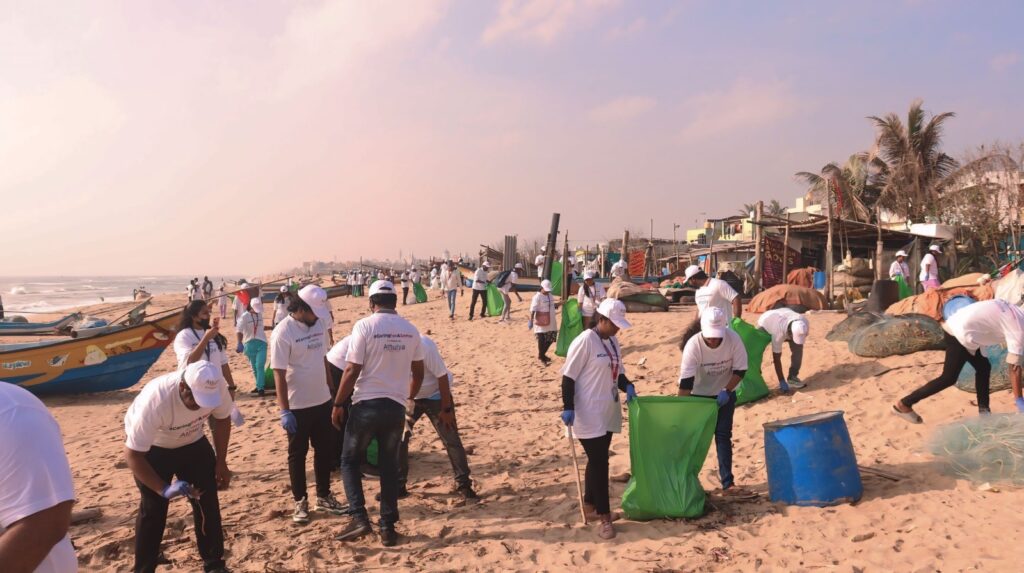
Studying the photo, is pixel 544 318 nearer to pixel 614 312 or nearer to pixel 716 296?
pixel 716 296

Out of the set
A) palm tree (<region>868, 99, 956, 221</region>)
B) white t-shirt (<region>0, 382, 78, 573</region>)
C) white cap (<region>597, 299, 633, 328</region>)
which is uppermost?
palm tree (<region>868, 99, 956, 221</region>)

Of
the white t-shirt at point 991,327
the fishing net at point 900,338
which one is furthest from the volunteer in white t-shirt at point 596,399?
the fishing net at point 900,338

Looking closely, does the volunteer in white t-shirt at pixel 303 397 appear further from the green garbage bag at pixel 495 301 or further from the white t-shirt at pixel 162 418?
the green garbage bag at pixel 495 301

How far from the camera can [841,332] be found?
9.17 meters

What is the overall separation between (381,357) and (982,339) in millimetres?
4942

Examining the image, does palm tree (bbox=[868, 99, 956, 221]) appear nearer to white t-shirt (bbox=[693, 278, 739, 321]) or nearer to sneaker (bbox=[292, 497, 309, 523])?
white t-shirt (bbox=[693, 278, 739, 321])

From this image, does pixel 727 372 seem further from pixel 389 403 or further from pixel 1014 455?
pixel 389 403

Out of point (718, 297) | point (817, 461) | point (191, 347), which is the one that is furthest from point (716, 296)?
point (191, 347)

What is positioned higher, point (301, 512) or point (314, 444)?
point (314, 444)

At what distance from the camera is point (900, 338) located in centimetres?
794

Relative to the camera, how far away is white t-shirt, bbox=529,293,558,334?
10.7m

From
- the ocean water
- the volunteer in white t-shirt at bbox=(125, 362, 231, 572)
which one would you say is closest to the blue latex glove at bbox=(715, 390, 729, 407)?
the volunteer in white t-shirt at bbox=(125, 362, 231, 572)

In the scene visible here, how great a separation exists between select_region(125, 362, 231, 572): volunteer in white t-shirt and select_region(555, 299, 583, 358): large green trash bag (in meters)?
7.31

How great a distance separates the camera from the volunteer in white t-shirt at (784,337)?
24.7 feet
